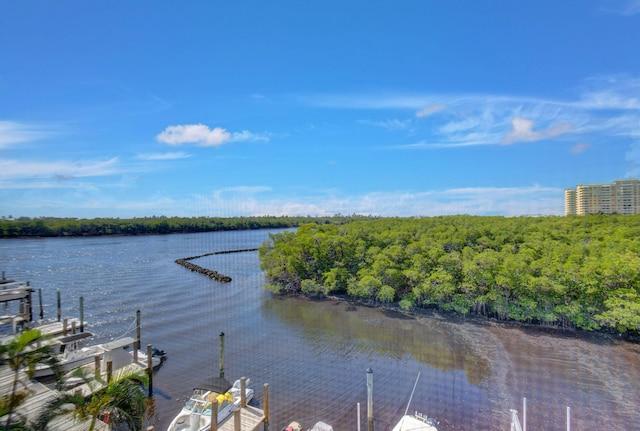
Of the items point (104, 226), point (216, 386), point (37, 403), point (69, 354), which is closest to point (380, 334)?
point (216, 386)

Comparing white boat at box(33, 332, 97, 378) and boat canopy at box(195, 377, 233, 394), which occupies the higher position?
white boat at box(33, 332, 97, 378)

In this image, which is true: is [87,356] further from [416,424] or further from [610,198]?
[610,198]

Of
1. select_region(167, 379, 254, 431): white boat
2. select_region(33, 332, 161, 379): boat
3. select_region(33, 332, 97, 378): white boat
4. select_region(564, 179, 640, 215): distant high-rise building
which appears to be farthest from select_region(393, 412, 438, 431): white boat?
select_region(564, 179, 640, 215): distant high-rise building

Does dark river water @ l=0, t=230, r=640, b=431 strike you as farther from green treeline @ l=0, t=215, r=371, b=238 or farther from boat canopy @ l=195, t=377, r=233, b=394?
green treeline @ l=0, t=215, r=371, b=238

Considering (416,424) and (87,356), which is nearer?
(416,424)

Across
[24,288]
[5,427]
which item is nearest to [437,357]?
[5,427]

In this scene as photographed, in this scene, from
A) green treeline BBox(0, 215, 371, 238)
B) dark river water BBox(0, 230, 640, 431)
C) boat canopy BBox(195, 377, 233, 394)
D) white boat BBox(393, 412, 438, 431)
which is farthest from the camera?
green treeline BBox(0, 215, 371, 238)

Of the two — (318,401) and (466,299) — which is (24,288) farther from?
(466,299)
